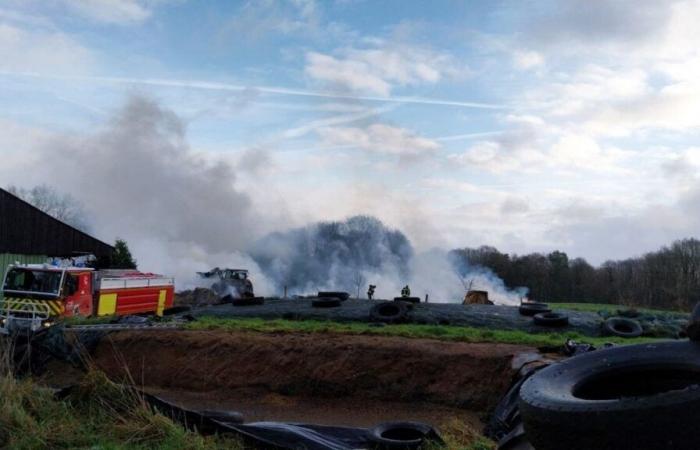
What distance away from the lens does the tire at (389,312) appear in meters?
18.2

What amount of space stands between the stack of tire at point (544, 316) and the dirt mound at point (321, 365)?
429 cm

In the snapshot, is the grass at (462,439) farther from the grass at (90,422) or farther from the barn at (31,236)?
the barn at (31,236)

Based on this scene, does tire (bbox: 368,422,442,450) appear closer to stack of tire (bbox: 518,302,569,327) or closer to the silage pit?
the silage pit

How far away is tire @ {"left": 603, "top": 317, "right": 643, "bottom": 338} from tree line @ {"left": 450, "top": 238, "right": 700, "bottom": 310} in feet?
103

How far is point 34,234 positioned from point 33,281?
1660 cm

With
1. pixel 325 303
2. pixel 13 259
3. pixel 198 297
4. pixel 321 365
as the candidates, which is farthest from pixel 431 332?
pixel 13 259

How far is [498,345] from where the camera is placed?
13281 millimetres

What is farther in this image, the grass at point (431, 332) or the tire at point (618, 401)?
the grass at point (431, 332)

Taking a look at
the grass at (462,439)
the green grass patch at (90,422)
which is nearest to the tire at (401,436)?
the grass at (462,439)

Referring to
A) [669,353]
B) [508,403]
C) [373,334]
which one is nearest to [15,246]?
[373,334]

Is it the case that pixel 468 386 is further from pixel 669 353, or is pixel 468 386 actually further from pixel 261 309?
pixel 261 309

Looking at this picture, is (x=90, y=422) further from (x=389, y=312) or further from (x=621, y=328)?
(x=621, y=328)

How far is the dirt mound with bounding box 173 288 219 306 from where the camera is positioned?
3547cm

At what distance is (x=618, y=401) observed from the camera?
4.99 m
